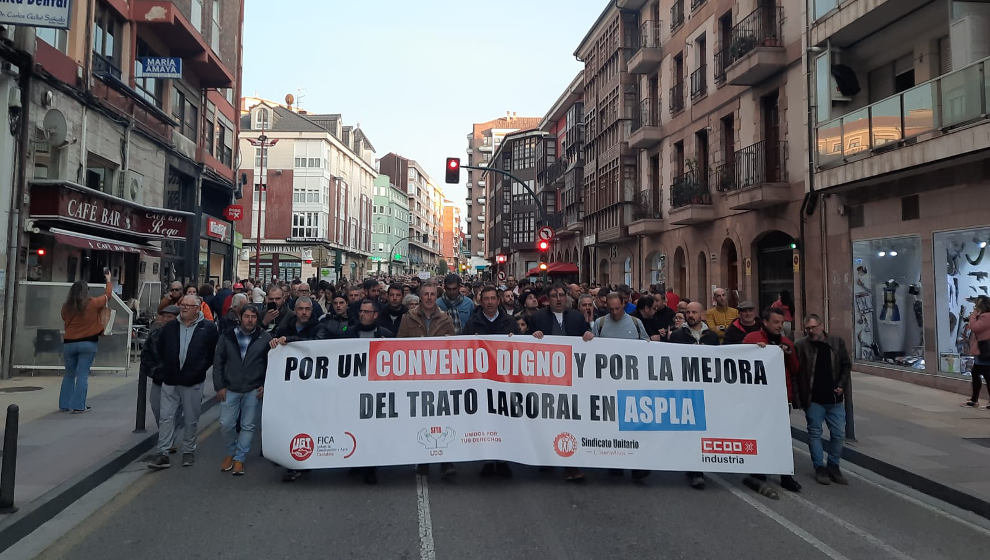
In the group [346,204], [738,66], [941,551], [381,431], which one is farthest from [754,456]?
[346,204]

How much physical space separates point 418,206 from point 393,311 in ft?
348

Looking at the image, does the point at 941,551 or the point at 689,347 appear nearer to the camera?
the point at 941,551

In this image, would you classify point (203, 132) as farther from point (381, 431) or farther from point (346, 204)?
point (346, 204)

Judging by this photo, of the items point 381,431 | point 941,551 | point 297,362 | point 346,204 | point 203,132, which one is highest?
point 346,204

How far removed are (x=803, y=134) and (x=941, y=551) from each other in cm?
1364

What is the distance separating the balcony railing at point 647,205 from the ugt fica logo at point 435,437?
20566mm

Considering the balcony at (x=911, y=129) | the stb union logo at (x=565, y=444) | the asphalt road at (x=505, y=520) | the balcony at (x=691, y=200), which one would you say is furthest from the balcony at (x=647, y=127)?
the stb union logo at (x=565, y=444)

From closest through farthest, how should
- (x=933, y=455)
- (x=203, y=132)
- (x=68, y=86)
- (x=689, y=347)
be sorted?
(x=689, y=347), (x=933, y=455), (x=68, y=86), (x=203, y=132)

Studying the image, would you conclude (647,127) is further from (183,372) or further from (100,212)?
(183,372)

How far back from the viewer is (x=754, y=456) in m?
6.34

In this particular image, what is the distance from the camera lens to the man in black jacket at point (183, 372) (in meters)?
6.83

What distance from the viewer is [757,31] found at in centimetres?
1828

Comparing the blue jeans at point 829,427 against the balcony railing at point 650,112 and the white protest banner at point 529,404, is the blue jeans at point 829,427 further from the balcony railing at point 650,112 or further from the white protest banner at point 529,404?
the balcony railing at point 650,112

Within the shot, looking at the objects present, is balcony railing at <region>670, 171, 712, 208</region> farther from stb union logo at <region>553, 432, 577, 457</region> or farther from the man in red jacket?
stb union logo at <region>553, 432, 577, 457</region>
